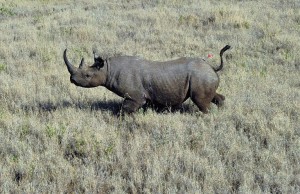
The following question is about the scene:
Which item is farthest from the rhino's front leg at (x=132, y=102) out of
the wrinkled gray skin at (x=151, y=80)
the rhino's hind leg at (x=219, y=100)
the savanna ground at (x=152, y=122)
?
the rhino's hind leg at (x=219, y=100)

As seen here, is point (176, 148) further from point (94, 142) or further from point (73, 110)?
point (73, 110)

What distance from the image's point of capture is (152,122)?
26.2 ft

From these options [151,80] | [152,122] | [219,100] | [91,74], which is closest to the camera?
[152,122]

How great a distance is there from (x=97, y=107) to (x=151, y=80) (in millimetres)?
1437

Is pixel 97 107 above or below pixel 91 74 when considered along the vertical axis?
below

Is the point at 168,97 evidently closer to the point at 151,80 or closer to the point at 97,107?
the point at 151,80

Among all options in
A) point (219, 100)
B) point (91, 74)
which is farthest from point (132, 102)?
point (219, 100)

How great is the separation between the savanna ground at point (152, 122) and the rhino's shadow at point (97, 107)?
0.11 feet

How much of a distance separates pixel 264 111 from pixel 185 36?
23.1ft

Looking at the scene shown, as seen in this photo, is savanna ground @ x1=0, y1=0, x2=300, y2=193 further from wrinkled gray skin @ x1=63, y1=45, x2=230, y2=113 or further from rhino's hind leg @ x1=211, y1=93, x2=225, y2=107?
wrinkled gray skin @ x1=63, y1=45, x2=230, y2=113

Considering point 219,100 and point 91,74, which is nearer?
point 91,74

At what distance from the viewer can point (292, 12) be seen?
683 inches

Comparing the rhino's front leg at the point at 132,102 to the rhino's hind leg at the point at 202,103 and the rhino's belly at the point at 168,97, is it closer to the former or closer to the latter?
the rhino's belly at the point at 168,97

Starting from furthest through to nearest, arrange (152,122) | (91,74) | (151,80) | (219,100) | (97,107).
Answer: (97,107) < (219,100) < (151,80) < (91,74) < (152,122)
